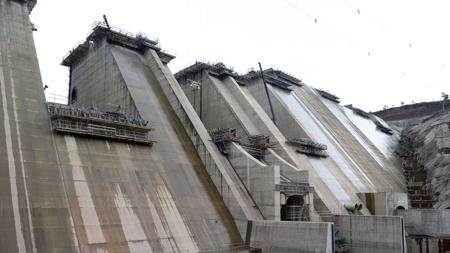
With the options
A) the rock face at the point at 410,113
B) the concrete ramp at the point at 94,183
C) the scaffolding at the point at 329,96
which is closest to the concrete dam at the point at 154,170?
the concrete ramp at the point at 94,183

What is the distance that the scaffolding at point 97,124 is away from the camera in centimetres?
2581

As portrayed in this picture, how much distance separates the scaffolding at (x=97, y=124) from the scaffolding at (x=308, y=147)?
58.0 ft

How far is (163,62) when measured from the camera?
41.9m

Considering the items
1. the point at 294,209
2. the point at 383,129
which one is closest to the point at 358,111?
Result: the point at 383,129

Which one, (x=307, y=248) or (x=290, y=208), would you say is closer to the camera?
(x=307, y=248)

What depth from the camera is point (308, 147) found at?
43250 millimetres

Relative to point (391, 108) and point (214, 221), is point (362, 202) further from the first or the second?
point (391, 108)

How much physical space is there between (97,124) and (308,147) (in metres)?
24.5

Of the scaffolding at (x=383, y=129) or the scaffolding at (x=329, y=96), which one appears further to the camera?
the scaffolding at (x=383, y=129)

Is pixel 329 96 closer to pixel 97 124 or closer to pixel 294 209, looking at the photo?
pixel 294 209

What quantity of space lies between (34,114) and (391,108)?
90818 millimetres

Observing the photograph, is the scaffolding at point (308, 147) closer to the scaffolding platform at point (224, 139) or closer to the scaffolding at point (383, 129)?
the scaffolding platform at point (224, 139)

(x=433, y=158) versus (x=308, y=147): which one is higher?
(x=433, y=158)

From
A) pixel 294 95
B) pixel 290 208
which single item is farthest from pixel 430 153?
pixel 290 208
